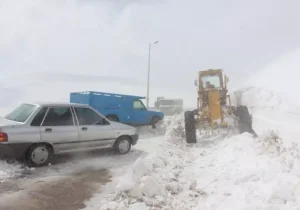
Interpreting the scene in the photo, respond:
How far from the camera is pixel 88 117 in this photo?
8258 mm

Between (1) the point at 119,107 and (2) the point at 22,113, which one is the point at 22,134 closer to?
(2) the point at 22,113

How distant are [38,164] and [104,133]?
6.84 feet

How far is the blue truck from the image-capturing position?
13.3 meters

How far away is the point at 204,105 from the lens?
39.4 ft

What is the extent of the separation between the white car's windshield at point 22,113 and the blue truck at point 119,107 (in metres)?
5.50

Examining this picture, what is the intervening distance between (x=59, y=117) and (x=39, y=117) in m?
0.57

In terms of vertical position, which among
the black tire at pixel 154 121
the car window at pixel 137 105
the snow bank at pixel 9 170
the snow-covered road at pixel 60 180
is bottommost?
the snow-covered road at pixel 60 180

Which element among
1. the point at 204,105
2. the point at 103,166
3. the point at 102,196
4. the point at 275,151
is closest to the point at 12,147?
the point at 103,166

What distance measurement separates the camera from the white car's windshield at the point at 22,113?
719 cm

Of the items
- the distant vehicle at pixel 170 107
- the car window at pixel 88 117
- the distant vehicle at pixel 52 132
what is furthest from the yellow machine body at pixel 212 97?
the distant vehicle at pixel 170 107

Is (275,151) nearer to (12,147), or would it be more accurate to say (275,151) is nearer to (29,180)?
(29,180)

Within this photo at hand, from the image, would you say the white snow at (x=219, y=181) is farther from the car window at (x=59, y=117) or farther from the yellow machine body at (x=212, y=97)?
the yellow machine body at (x=212, y=97)

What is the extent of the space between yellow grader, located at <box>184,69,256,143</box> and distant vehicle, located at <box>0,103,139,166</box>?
3232mm

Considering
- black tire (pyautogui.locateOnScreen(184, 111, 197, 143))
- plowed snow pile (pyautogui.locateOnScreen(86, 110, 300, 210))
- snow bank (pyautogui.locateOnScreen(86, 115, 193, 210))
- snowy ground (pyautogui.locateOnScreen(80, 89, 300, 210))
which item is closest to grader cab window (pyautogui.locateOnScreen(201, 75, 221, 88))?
black tire (pyautogui.locateOnScreen(184, 111, 197, 143))
